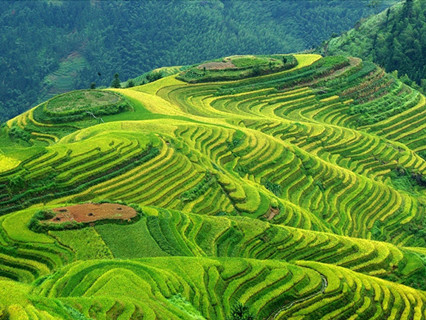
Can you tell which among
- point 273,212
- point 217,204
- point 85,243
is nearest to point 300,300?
point 85,243

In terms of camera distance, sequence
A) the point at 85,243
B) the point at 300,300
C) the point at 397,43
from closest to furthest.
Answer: the point at 300,300 → the point at 85,243 → the point at 397,43

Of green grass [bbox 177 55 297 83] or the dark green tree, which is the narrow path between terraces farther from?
green grass [bbox 177 55 297 83]

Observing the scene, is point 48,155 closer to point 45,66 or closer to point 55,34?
point 45,66

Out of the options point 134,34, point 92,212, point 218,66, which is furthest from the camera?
point 134,34

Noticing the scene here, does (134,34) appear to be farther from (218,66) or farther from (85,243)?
(85,243)

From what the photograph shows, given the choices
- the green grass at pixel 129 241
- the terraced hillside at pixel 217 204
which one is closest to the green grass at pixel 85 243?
the terraced hillside at pixel 217 204

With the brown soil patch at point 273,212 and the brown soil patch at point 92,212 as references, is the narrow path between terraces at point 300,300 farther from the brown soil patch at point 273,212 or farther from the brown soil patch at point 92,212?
the brown soil patch at point 92,212
